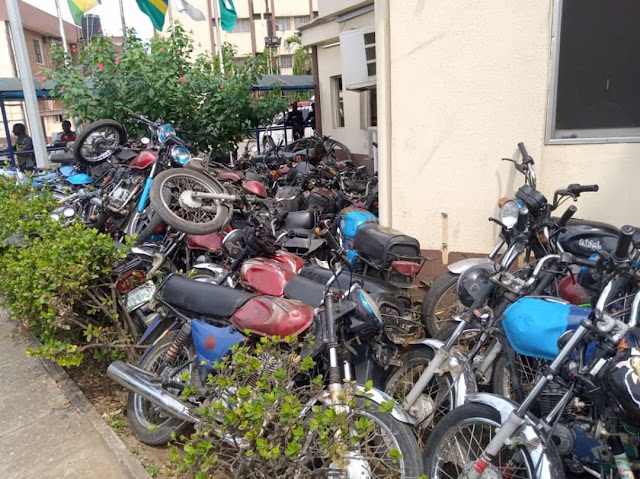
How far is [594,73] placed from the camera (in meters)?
4.15

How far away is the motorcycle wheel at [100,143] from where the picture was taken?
6.38 m

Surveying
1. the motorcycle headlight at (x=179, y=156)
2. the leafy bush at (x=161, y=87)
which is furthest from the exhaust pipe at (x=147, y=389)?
the leafy bush at (x=161, y=87)

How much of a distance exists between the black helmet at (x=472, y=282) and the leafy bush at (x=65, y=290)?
230cm

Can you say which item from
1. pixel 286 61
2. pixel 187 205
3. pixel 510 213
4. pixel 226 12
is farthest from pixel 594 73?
pixel 286 61

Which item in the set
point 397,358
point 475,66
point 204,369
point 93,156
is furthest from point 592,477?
point 93,156

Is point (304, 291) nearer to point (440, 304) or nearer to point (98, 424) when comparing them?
point (440, 304)

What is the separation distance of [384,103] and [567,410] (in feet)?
10.3

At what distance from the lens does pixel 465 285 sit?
304cm

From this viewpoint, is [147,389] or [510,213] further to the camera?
[510,213]

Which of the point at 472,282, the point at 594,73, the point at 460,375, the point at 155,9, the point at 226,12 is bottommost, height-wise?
the point at 460,375

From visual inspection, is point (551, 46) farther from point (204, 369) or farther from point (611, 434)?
point (204, 369)

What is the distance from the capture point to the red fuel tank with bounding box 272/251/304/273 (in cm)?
398

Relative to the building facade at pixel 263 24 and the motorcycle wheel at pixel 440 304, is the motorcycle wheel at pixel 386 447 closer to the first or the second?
the motorcycle wheel at pixel 440 304

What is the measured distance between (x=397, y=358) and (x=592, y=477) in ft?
3.68
